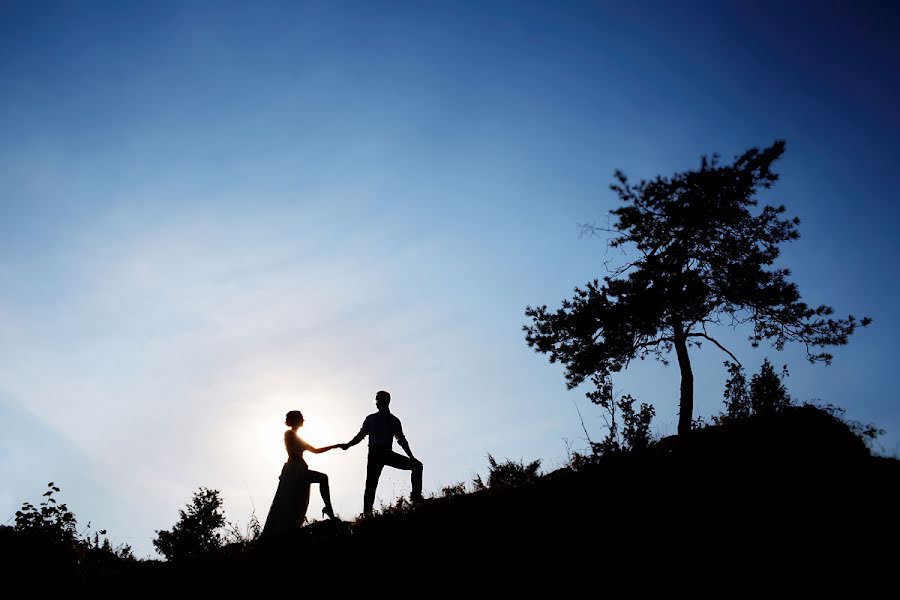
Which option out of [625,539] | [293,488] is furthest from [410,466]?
[625,539]

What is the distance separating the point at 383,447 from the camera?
412 inches

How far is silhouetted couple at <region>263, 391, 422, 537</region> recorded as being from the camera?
352 inches

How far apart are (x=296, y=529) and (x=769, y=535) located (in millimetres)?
6692

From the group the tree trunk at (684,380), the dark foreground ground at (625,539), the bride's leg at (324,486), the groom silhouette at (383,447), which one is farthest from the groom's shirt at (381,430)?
the tree trunk at (684,380)

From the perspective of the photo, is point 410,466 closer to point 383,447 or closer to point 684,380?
point 383,447

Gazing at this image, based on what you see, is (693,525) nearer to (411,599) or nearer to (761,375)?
(411,599)

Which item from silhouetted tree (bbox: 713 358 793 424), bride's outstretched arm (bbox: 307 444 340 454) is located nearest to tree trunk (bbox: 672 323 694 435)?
silhouetted tree (bbox: 713 358 793 424)

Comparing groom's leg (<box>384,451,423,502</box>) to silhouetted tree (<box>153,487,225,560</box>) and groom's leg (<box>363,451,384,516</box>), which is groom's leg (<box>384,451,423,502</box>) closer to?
groom's leg (<box>363,451,384,516</box>)

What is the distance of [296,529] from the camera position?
29.0 feet

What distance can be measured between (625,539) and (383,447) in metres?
5.54

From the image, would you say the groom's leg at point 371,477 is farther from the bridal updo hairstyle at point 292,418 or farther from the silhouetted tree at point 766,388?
the silhouetted tree at point 766,388

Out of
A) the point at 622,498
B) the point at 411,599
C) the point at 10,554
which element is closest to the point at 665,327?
the point at 622,498

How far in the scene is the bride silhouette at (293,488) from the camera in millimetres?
8875

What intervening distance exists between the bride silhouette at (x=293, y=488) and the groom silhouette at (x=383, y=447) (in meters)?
1.03
